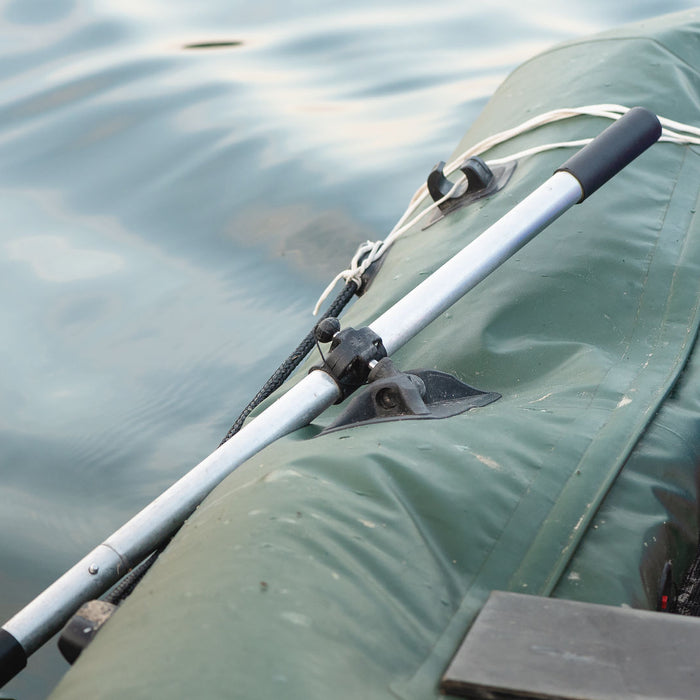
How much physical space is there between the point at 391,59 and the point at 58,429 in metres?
2.11

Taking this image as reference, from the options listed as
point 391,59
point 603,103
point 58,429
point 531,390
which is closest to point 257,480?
point 531,390

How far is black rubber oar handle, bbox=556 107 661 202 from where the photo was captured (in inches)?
43.6

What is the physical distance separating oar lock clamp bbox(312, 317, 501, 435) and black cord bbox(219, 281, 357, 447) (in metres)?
0.21

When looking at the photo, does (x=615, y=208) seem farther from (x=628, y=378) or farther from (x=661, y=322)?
(x=628, y=378)

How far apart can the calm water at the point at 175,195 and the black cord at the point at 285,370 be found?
1.33 ft

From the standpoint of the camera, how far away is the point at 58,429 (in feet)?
5.69

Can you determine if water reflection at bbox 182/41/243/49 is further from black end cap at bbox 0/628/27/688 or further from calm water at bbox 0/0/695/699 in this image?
black end cap at bbox 0/628/27/688

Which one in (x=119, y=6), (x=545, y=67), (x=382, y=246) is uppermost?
(x=119, y=6)

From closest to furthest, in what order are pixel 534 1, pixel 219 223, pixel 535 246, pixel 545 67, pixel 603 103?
pixel 535 246 → pixel 603 103 → pixel 545 67 → pixel 219 223 → pixel 534 1

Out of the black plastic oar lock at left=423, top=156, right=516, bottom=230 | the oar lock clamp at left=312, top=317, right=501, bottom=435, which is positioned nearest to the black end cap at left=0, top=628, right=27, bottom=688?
the oar lock clamp at left=312, top=317, right=501, bottom=435

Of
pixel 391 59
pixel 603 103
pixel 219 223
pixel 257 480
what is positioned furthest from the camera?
pixel 391 59

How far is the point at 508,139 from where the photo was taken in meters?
1.48

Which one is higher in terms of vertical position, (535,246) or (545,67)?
(545,67)

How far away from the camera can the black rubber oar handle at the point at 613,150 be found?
3.63 feet
